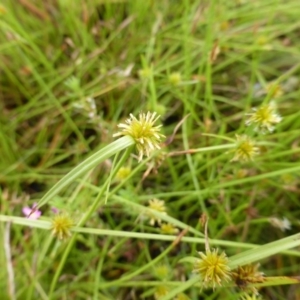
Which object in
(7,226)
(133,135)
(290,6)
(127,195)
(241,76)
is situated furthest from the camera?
(241,76)

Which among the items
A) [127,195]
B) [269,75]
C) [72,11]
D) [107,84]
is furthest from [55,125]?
[269,75]

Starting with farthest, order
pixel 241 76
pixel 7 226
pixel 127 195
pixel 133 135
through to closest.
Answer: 1. pixel 241 76
2. pixel 7 226
3. pixel 127 195
4. pixel 133 135

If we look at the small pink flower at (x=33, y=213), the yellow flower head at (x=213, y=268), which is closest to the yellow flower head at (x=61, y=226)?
the small pink flower at (x=33, y=213)

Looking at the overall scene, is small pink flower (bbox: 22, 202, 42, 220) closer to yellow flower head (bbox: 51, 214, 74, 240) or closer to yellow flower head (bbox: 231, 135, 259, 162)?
yellow flower head (bbox: 51, 214, 74, 240)

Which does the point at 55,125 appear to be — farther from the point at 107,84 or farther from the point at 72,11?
the point at 72,11

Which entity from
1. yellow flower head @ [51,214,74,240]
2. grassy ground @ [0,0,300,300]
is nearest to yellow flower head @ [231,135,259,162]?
grassy ground @ [0,0,300,300]

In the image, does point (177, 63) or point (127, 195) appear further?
point (177, 63)
